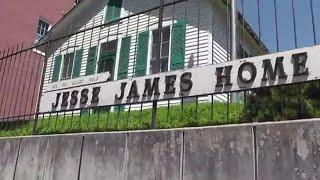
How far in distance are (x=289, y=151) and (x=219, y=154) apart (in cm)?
62

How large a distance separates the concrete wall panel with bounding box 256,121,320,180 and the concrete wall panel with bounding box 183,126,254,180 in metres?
0.11

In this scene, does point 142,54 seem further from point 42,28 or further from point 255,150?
point 42,28

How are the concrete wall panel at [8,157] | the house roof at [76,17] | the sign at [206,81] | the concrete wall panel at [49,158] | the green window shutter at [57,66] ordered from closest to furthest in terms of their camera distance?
1. the sign at [206,81]
2. the concrete wall panel at [49,158]
3. the concrete wall panel at [8,157]
4. the green window shutter at [57,66]
5. the house roof at [76,17]

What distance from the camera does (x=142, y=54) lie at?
1328cm

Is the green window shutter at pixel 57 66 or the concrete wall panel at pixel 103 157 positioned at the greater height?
the green window shutter at pixel 57 66

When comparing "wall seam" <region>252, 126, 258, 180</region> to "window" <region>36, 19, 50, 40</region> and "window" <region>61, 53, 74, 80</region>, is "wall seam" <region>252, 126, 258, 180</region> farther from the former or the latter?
"window" <region>36, 19, 50, 40</region>

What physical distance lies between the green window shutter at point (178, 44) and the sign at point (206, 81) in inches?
269

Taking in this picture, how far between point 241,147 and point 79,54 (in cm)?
1246

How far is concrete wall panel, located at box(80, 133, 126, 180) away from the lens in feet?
13.8

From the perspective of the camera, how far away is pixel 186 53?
12.1m

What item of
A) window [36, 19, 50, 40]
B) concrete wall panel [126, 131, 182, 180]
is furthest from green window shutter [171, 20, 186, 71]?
window [36, 19, 50, 40]

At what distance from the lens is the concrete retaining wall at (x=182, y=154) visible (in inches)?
125

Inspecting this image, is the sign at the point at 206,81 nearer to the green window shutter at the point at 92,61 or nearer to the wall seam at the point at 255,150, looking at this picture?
the wall seam at the point at 255,150

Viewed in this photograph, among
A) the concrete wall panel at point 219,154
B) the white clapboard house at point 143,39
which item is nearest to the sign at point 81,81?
the concrete wall panel at point 219,154
